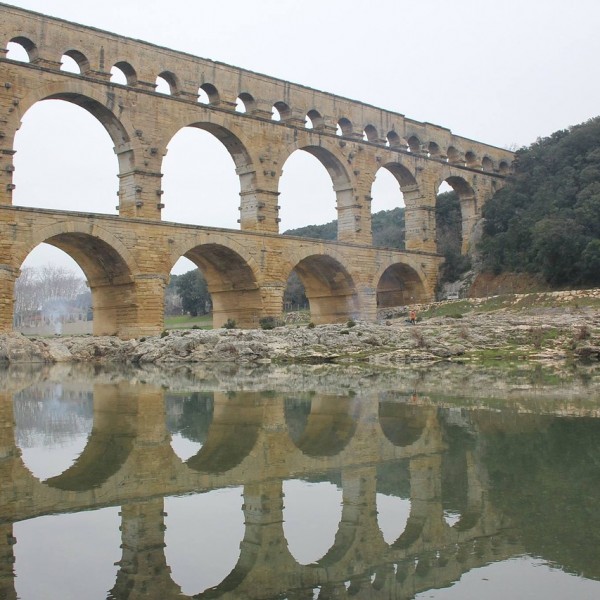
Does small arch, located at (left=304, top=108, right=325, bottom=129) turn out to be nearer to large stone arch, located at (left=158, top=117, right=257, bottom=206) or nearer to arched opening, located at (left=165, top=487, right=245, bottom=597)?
large stone arch, located at (left=158, top=117, right=257, bottom=206)

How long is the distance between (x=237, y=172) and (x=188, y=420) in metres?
20.2

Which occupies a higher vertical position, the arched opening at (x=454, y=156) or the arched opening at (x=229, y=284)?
the arched opening at (x=454, y=156)

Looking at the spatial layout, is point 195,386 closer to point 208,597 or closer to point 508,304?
point 208,597

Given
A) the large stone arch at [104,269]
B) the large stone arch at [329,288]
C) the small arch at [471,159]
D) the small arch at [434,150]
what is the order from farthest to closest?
1. the small arch at [471,159]
2. the small arch at [434,150]
3. the large stone arch at [329,288]
4. the large stone arch at [104,269]

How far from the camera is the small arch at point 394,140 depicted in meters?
33.8

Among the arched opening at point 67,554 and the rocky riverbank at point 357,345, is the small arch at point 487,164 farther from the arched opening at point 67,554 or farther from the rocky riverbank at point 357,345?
the arched opening at point 67,554

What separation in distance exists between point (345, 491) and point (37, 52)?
21.1 metres

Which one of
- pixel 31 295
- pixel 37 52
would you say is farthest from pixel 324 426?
pixel 31 295

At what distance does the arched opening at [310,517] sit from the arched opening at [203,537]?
0.30m

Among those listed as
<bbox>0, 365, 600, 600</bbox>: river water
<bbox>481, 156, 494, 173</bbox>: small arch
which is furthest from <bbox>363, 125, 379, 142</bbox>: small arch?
<bbox>0, 365, 600, 600</bbox>: river water

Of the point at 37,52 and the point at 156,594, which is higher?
the point at 37,52

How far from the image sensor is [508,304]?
1083 inches

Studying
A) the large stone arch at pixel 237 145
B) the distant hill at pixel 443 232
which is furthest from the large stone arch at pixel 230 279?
the distant hill at pixel 443 232

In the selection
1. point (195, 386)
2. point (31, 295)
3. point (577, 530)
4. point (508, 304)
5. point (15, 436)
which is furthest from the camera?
point (31, 295)
